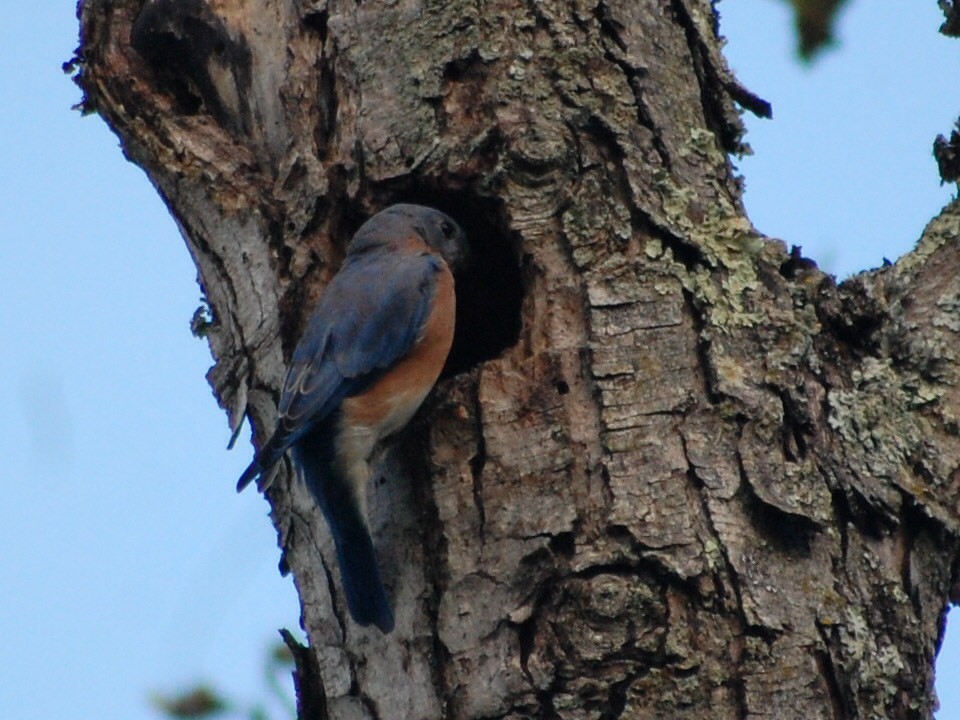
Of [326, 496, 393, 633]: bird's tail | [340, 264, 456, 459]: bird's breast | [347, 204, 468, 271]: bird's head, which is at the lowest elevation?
[326, 496, 393, 633]: bird's tail

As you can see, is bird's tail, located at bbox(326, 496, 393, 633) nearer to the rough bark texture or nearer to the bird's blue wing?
the rough bark texture

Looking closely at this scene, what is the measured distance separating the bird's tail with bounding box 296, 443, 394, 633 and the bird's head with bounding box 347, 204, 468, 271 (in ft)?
2.33

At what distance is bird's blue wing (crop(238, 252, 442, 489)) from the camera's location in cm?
425

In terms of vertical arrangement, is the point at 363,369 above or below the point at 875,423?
above

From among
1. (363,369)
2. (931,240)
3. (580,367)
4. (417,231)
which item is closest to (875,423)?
(931,240)

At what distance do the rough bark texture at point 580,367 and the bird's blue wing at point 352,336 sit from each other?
13cm

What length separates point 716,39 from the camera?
4.79 meters

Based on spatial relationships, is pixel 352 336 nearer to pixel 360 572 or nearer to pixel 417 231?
pixel 417 231

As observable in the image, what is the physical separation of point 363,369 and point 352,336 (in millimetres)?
115

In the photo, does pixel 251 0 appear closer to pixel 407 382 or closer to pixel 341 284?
pixel 341 284

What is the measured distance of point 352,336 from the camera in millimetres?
4605

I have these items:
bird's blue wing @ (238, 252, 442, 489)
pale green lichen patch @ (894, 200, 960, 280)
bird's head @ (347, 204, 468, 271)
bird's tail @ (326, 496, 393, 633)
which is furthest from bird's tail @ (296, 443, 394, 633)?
pale green lichen patch @ (894, 200, 960, 280)

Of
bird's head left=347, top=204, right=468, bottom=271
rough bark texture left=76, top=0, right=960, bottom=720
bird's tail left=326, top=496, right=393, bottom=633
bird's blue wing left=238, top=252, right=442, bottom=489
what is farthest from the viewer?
bird's head left=347, top=204, right=468, bottom=271

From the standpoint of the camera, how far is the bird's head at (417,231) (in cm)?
461
